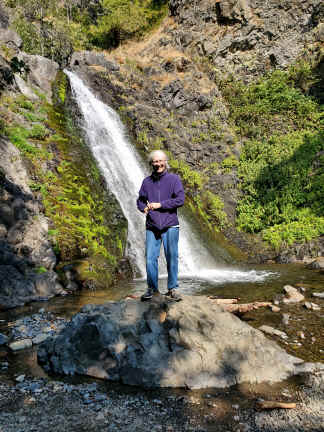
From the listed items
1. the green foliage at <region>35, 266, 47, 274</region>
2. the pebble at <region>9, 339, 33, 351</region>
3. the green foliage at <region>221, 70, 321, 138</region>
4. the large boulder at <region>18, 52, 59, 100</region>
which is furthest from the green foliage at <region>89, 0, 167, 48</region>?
the pebble at <region>9, 339, 33, 351</region>

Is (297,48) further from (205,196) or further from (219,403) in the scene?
(219,403)

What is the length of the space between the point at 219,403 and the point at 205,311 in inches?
55.2

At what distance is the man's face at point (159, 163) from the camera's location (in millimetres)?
4414

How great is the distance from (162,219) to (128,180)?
10.8 meters

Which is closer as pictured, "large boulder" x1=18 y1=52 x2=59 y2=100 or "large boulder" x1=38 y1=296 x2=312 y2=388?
"large boulder" x1=38 y1=296 x2=312 y2=388

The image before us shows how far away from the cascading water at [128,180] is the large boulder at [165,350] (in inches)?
258

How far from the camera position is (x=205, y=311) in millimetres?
4094

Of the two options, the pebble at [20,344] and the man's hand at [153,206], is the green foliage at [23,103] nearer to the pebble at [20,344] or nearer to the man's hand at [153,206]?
the man's hand at [153,206]

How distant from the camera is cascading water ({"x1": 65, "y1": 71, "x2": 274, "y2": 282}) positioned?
460 inches

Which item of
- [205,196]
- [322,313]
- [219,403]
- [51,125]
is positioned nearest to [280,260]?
[205,196]

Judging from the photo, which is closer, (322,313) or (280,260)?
(322,313)

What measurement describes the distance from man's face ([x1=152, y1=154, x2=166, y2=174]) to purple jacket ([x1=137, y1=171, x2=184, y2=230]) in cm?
11

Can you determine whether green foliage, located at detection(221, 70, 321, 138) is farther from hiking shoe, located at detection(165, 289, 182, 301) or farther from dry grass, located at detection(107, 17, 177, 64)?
hiking shoe, located at detection(165, 289, 182, 301)

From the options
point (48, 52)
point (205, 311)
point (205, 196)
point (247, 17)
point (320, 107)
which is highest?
point (48, 52)
